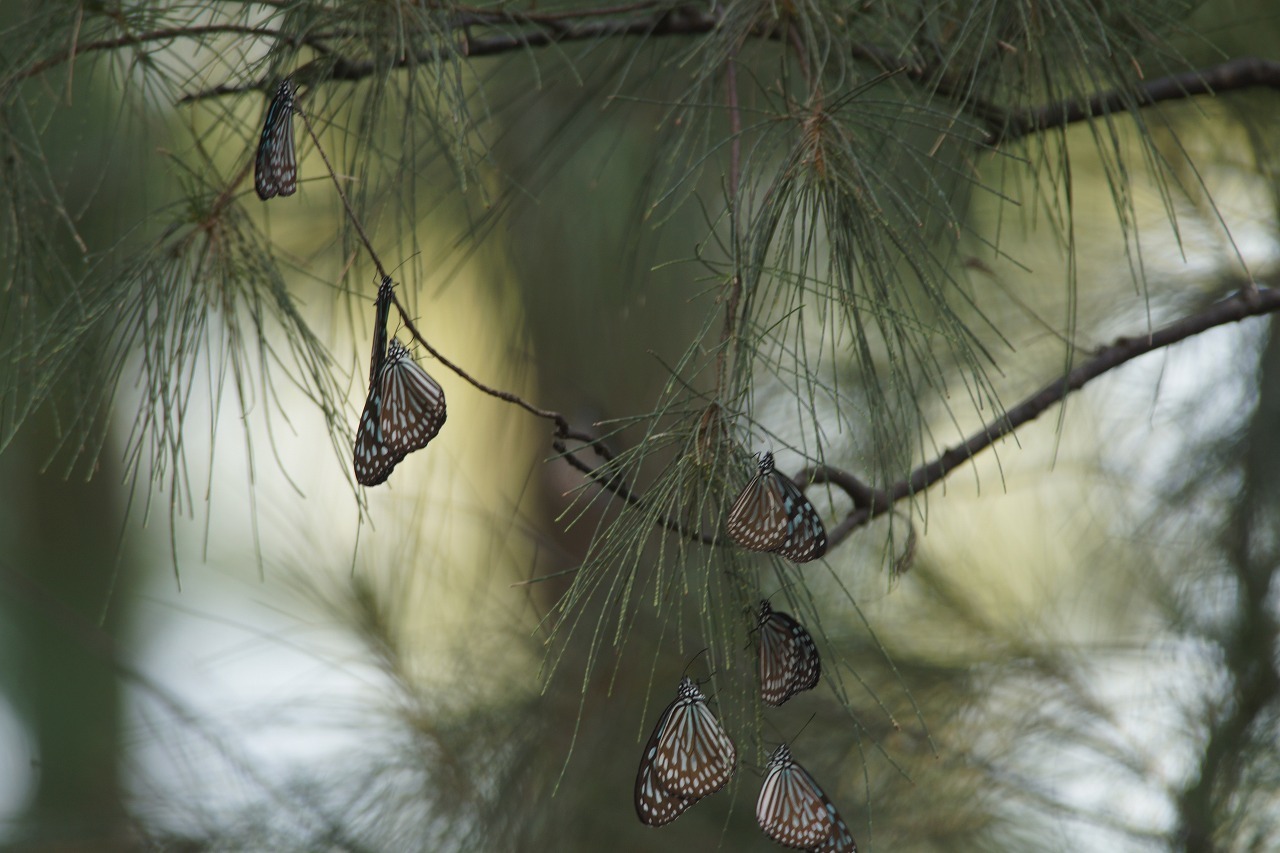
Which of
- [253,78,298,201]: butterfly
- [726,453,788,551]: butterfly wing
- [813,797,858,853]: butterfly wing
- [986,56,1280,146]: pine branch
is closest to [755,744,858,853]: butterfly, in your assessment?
[813,797,858,853]: butterfly wing

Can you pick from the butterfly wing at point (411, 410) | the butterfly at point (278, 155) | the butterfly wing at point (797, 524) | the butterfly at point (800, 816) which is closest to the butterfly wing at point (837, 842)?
the butterfly at point (800, 816)

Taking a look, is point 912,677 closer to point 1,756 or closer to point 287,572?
point 287,572

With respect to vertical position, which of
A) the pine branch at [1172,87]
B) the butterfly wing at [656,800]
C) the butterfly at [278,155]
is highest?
the pine branch at [1172,87]

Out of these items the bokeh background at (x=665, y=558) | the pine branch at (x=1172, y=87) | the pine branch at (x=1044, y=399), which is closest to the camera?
the pine branch at (x=1044, y=399)

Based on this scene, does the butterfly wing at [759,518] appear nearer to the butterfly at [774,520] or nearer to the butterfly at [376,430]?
the butterfly at [774,520]

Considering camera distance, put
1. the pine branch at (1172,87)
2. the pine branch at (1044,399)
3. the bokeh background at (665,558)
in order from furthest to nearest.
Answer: the bokeh background at (665,558) < the pine branch at (1172,87) < the pine branch at (1044,399)

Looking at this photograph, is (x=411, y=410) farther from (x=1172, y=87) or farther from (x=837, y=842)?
(x=1172, y=87)
